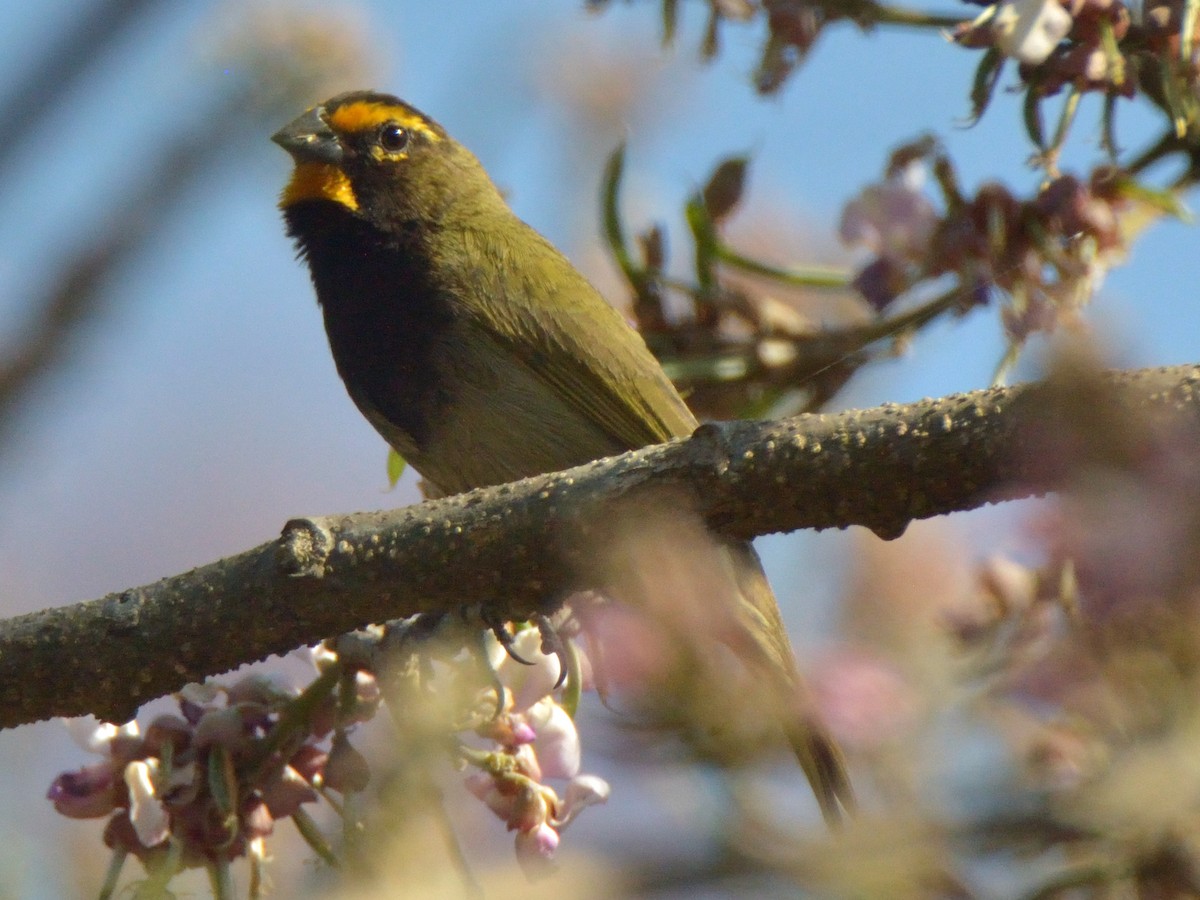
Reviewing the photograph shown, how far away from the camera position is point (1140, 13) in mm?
2723

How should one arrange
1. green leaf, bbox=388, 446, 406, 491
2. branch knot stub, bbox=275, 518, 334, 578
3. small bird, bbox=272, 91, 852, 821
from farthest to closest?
green leaf, bbox=388, 446, 406, 491, small bird, bbox=272, 91, 852, 821, branch knot stub, bbox=275, 518, 334, 578

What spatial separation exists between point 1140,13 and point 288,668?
6.68 feet

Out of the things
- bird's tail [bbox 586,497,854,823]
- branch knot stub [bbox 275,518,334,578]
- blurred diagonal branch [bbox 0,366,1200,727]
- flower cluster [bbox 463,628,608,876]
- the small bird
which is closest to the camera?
bird's tail [bbox 586,497,854,823]

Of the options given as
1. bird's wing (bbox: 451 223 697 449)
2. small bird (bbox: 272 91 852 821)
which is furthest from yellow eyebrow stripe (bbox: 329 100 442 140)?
bird's wing (bbox: 451 223 697 449)

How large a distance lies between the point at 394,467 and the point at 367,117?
100 cm

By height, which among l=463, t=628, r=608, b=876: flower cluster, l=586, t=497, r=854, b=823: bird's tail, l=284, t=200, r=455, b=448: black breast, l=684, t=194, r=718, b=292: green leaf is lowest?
l=586, t=497, r=854, b=823: bird's tail

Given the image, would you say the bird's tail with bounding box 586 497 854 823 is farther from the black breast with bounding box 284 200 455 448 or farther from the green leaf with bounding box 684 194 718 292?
the black breast with bounding box 284 200 455 448

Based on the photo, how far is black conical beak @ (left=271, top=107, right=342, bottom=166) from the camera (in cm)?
401

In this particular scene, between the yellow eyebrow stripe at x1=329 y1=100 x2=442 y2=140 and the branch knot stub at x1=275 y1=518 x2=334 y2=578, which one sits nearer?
the branch knot stub at x1=275 y1=518 x2=334 y2=578

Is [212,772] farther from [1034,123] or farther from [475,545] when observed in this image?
[1034,123]

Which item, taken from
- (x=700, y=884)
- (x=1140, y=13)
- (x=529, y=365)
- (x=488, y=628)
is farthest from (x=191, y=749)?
(x=1140, y=13)

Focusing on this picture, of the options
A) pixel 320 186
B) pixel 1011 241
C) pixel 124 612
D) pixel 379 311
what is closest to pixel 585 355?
pixel 379 311

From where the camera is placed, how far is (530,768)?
263 centimetres

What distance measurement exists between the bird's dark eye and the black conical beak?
0.45 feet
